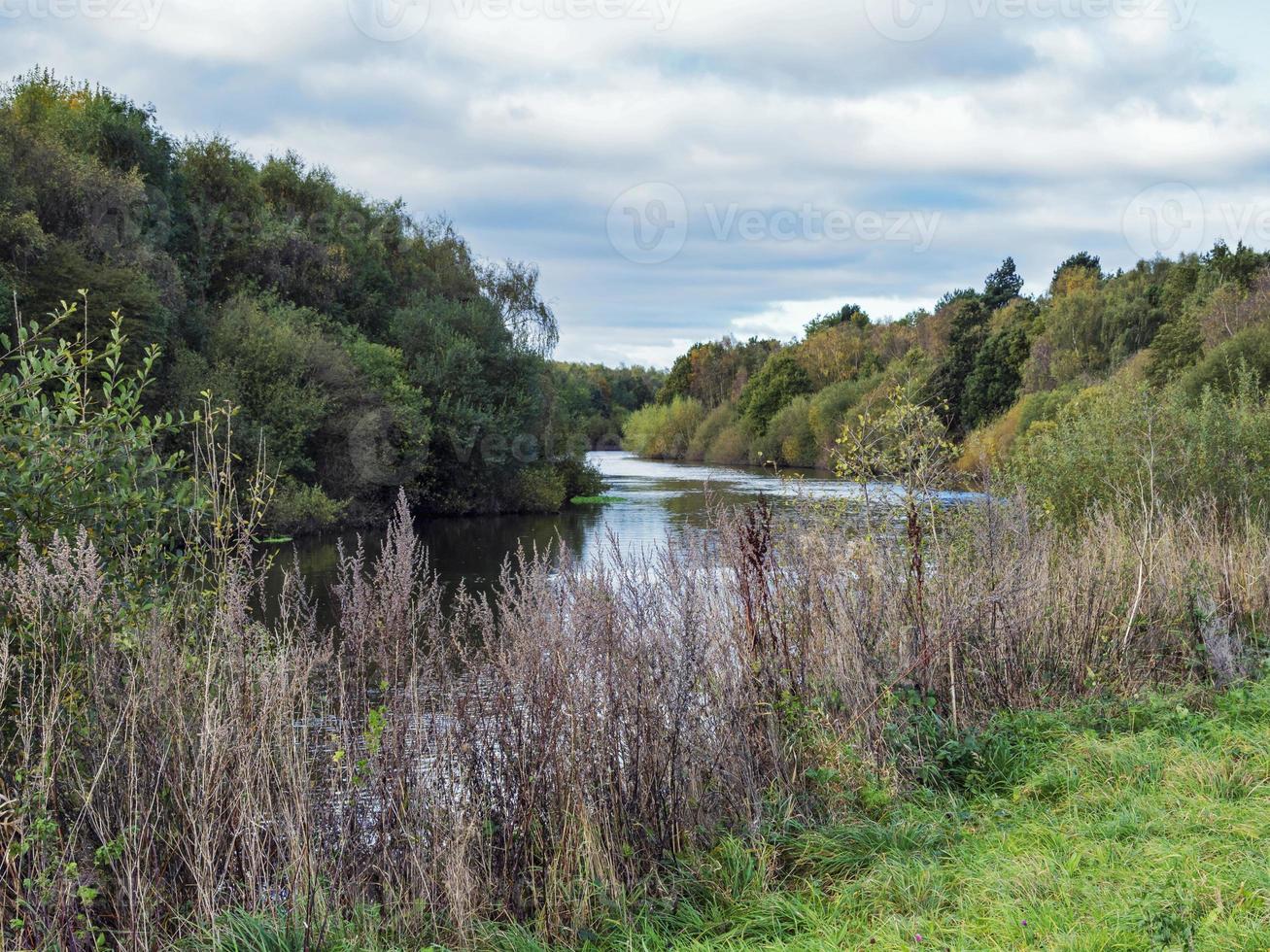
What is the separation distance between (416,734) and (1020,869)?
2.60 metres

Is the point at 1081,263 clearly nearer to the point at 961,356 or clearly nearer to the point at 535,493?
the point at 961,356

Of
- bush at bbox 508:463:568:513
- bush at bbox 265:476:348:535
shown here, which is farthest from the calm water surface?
bush at bbox 508:463:568:513

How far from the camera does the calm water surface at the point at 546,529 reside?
71.6 feet

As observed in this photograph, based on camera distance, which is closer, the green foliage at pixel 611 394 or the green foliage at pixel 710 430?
the green foliage at pixel 710 430

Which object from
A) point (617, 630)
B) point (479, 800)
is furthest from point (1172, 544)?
point (479, 800)

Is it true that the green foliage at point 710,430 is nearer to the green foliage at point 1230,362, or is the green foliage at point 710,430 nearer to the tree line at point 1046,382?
the tree line at point 1046,382

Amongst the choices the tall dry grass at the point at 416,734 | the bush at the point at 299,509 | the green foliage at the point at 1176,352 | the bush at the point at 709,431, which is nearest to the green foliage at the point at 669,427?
the bush at the point at 709,431

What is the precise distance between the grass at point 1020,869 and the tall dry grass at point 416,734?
32 centimetres

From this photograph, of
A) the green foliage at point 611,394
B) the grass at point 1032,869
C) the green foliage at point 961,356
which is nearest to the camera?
the grass at point 1032,869

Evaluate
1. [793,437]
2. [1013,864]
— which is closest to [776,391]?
[793,437]

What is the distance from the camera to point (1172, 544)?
9164 millimetres

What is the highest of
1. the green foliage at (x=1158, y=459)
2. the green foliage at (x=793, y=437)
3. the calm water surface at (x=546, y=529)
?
the green foliage at (x=793, y=437)

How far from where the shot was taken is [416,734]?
4.51m

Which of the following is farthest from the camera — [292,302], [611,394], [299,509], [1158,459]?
[611,394]
